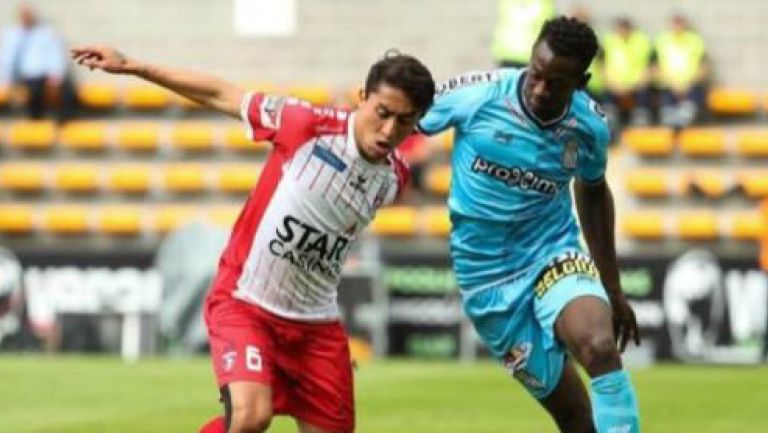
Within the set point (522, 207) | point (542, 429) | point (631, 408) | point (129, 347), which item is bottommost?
point (129, 347)

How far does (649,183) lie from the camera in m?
23.2

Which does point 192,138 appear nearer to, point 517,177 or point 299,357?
point 517,177

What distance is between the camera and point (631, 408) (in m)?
8.81

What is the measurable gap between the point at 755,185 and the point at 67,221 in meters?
8.17

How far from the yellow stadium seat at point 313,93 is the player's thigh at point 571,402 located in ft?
48.7

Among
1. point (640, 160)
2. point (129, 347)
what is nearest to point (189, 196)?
point (129, 347)

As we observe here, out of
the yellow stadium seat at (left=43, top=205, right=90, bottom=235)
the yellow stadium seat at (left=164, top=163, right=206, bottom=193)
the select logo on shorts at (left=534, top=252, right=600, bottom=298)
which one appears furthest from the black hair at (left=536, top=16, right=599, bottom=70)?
the yellow stadium seat at (left=43, top=205, right=90, bottom=235)

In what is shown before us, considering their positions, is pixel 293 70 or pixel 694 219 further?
pixel 293 70

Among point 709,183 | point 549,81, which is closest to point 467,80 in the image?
point 549,81

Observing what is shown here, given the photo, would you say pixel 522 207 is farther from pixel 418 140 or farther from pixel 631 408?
pixel 418 140

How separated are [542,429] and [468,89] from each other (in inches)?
165

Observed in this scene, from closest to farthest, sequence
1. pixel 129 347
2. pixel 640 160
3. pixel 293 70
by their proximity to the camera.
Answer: pixel 129 347, pixel 640 160, pixel 293 70

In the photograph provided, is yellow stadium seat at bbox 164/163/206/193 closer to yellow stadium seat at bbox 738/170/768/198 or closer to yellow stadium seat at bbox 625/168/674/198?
yellow stadium seat at bbox 625/168/674/198

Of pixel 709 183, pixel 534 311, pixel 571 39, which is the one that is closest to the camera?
pixel 571 39
